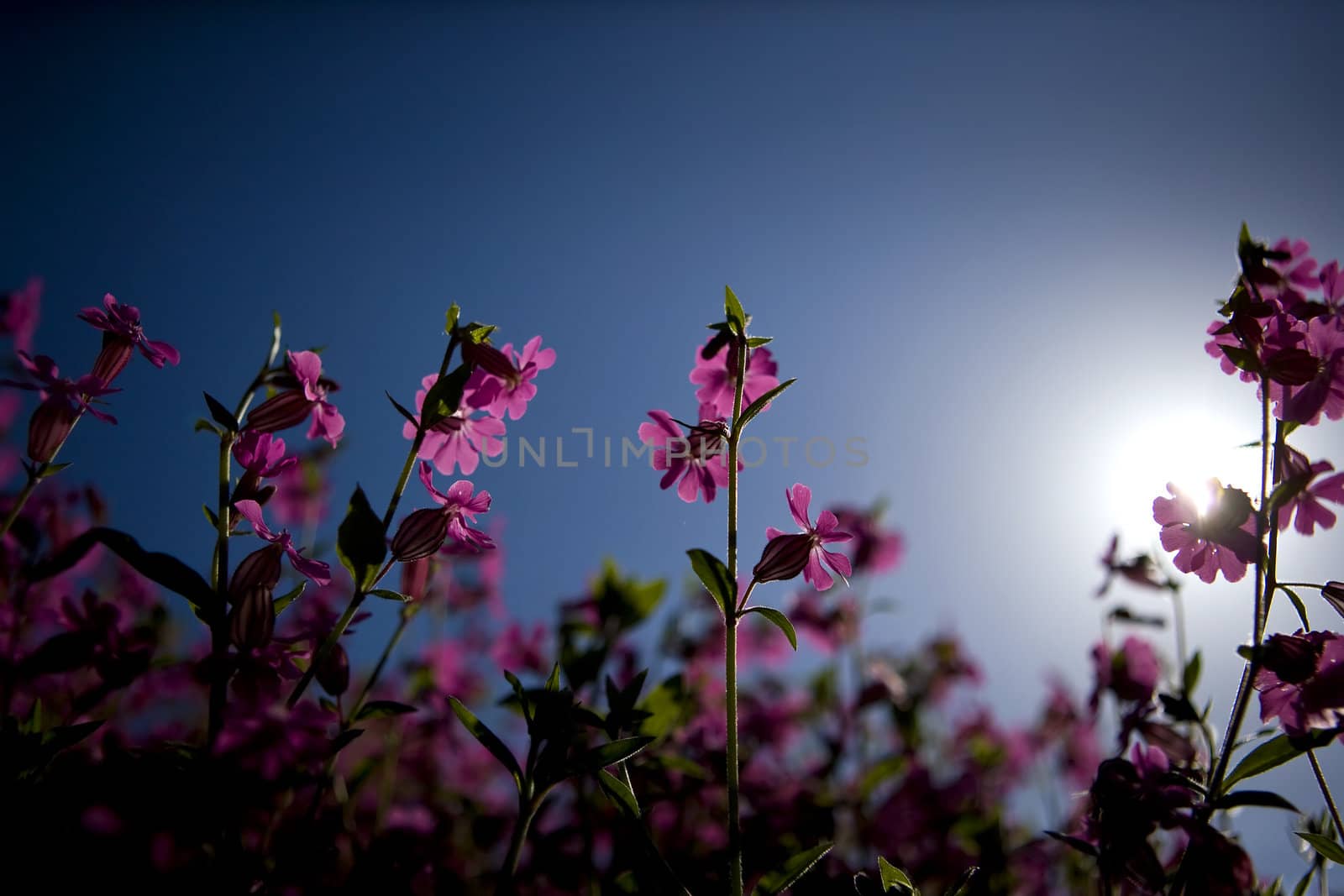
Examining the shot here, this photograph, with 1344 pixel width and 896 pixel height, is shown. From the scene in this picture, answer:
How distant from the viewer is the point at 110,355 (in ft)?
3.67

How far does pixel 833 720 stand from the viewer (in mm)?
2549

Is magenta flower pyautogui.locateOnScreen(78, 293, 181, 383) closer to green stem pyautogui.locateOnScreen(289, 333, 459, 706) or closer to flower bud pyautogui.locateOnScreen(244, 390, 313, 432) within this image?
flower bud pyautogui.locateOnScreen(244, 390, 313, 432)

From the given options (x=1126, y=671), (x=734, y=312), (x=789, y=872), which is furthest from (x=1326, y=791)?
(x=734, y=312)

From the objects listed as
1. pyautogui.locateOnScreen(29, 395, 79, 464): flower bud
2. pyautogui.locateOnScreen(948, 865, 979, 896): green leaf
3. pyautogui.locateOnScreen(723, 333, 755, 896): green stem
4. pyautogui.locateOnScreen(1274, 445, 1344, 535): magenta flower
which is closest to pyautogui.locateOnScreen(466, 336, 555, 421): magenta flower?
pyautogui.locateOnScreen(723, 333, 755, 896): green stem

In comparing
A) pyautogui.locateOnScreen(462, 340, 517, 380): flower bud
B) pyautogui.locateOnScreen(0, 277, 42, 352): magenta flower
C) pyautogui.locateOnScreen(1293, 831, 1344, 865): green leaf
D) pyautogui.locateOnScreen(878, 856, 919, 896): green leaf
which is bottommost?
pyautogui.locateOnScreen(878, 856, 919, 896): green leaf

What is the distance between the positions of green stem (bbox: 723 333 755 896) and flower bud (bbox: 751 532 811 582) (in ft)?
0.12

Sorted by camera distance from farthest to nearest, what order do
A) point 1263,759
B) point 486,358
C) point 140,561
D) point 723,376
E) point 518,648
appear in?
1. point 518,648
2. point 723,376
3. point 486,358
4. point 1263,759
5. point 140,561

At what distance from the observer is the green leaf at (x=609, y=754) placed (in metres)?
0.94

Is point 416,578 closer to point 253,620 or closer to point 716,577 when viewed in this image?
point 253,620

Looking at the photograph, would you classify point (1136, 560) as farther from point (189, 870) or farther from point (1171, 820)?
point (189, 870)

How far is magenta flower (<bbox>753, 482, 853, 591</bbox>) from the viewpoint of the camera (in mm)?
1073

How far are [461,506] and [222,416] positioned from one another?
35cm

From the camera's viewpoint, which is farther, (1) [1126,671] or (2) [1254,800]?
(1) [1126,671]

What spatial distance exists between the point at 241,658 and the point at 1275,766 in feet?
4.65
